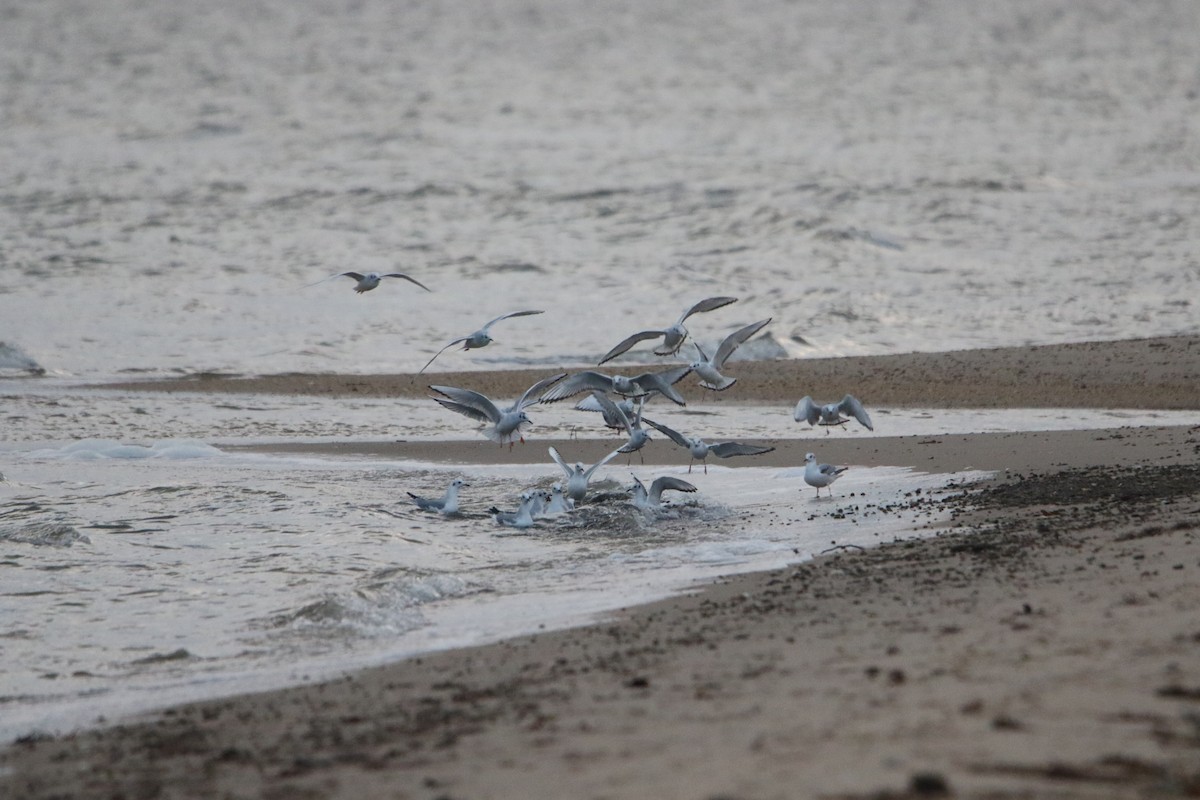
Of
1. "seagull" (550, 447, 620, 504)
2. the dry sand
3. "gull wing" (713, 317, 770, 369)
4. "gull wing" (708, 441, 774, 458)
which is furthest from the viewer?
"gull wing" (713, 317, 770, 369)

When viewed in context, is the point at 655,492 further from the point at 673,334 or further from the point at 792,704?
the point at 792,704

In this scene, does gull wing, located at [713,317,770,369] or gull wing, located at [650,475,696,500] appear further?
gull wing, located at [713,317,770,369]

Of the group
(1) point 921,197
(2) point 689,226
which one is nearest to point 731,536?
(2) point 689,226

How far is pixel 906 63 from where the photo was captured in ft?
153

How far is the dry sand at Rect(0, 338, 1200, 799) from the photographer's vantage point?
3.58 meters

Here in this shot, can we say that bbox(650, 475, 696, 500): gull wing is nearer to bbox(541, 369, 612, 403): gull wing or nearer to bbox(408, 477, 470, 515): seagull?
bbox(408, 477, 470, 515): seagull

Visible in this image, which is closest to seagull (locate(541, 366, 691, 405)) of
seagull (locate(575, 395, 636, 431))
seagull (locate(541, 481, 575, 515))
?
seagull (locate(575, 395, 636, 431))

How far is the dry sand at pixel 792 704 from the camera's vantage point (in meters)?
3.58

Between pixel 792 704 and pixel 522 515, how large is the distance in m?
4.64

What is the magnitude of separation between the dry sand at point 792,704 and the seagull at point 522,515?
88.3 inches

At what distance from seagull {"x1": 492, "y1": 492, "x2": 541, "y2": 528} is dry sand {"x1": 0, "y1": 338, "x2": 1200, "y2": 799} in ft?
7.35

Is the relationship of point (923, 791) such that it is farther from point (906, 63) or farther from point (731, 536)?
point (906, 63)

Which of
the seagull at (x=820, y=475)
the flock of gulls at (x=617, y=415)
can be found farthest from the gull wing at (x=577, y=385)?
the seagull at (x=820, y=475)

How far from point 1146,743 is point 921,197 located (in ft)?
83.7
